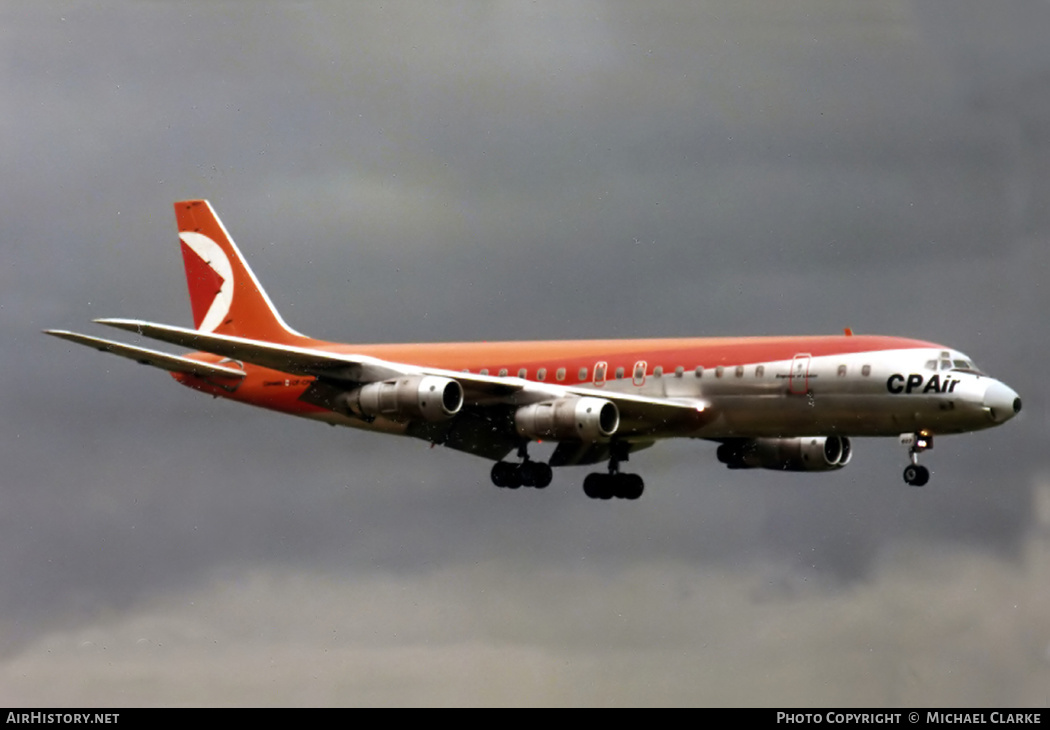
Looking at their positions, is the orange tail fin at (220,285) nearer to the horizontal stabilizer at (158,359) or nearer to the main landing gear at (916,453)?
the horizontal stabilizer at (158,359)

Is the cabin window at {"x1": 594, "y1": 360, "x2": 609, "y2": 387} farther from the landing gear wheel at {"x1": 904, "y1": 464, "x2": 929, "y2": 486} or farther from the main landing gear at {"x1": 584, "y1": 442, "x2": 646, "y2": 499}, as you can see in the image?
the landing gear wheel at {"x1": 904, "y1": 464, "x2": 929, "y2": 486}

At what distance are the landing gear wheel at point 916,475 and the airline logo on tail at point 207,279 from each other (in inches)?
1275

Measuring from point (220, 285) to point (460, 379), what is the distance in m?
17.9

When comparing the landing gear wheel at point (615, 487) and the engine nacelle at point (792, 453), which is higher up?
the engine nacelle at point (792, 453)

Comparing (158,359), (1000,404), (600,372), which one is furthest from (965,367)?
(158,359)

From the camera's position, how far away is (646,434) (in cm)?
7081

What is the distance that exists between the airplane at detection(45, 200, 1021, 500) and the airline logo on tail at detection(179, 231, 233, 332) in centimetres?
394

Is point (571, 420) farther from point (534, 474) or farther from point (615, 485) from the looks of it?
point (615, 485)

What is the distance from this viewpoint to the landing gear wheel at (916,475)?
6456cm

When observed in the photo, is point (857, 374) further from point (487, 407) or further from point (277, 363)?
point (277, 363)

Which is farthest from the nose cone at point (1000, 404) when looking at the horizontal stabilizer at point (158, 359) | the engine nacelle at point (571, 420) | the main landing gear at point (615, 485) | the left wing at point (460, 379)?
the horizontal stabilizer at point (158, 359)

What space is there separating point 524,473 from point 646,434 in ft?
17.9

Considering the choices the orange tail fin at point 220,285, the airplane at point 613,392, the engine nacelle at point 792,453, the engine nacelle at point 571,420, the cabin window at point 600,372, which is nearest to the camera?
the airplane at point 613,392

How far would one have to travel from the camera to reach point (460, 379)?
69188mm
